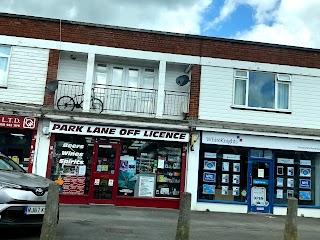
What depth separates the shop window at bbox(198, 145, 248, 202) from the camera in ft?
46.3

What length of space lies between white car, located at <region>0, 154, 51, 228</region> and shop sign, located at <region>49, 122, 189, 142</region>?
21.0 feet

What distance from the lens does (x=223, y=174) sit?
1430 centimetres

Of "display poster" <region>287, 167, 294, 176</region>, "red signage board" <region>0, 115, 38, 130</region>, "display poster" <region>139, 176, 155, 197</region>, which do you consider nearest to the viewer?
"red signage board" <region>0, 115, 38, 130</region>

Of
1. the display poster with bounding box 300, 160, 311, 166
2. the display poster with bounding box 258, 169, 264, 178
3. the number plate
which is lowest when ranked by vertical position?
the number plate

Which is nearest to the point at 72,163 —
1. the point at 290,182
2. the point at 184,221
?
the point at 184,221

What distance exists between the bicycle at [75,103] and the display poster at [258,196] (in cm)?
667

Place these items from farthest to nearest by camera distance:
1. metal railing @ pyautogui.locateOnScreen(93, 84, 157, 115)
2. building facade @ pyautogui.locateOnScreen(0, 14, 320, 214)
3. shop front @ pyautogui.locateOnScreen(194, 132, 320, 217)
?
1. metal railing @ pyautogui.locateOnScreen(93, 84, 157, 115)
2. shop front @ pyautogui.locateOnScreen(194, 132, 320, 217)
3. building facade @ pyautogui.locateOnScreen(0, 14, 320, 214)

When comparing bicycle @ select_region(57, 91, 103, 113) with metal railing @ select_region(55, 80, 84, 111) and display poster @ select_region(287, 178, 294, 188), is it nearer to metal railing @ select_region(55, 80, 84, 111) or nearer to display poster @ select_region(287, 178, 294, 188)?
metal railing @ select_region(55, 80, 84, 111)

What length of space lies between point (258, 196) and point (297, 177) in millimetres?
1833

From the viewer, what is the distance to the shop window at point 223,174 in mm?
14109

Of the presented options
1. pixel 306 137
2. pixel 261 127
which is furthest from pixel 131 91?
pixel 306 137

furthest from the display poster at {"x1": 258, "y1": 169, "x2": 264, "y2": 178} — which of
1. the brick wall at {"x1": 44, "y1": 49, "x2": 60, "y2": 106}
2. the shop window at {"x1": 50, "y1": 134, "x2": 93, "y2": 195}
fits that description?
the brick wall at {"x1": 44, "y1": 49, "x2": 60, "y2": 106}

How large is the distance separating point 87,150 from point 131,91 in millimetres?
2839

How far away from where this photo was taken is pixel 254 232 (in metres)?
9.70
